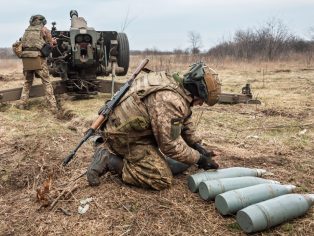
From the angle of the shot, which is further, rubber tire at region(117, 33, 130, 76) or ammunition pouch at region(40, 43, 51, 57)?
rubber tire at region(117, 33, 130, 76)

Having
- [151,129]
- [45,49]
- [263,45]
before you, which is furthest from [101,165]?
[263,45]

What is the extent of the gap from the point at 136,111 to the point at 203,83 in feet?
2.22

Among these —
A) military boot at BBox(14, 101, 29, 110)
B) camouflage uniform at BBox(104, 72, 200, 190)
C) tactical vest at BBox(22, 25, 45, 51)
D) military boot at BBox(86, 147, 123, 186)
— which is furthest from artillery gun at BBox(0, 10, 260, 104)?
camouflage uniform at BBox(104, 72, 200, 190)

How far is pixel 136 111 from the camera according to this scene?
4145mm

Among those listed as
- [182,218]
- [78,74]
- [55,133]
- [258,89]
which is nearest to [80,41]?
[78,74]

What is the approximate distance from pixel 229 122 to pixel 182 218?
169 inches

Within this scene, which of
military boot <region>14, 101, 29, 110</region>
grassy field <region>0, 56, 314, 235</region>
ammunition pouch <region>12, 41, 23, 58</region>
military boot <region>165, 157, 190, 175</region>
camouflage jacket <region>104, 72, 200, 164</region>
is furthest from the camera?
military boot <region>14, 101, 29, 110</region>

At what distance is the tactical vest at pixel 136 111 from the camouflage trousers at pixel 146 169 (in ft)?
0.43

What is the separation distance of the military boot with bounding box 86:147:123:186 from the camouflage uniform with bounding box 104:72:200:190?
0.09 metres

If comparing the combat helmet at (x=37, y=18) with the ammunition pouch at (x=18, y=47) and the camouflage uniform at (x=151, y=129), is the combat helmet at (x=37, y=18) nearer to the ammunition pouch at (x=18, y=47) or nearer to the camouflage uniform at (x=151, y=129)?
the ammunition pouch at (x=18, y=47)

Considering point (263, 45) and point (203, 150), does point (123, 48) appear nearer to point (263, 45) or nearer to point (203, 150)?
point (203, 150)

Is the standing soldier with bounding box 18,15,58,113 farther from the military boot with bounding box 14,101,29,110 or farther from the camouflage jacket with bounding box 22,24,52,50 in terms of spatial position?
the military boot with bounding box 14,101,29,110

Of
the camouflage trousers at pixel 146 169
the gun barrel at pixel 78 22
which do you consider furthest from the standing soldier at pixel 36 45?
the camouflage trousers at pixel 146 169

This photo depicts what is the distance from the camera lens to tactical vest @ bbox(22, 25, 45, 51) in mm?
9266
